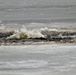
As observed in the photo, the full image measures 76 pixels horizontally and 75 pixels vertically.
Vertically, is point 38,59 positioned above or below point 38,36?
below

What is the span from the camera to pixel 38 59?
23.2 feet

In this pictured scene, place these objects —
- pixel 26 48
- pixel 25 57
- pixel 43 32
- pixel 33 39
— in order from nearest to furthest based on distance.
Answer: pixel 25 57
pixel 26 48
pixel 33 39
pixel 43 32

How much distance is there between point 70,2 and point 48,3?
3.28 feet

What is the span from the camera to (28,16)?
13.2m

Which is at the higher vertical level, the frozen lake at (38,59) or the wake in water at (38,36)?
the wake in water at (38,36)

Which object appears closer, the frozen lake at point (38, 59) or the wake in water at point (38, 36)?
the frozen lake at point (38, 59)

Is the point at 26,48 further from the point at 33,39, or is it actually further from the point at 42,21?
the point at 42,21

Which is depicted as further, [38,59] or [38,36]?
[38,36]

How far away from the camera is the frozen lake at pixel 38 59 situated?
6.26 m

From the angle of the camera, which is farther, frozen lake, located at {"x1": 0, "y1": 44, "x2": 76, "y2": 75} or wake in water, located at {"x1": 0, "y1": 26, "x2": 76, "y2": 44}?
wake in water, located at {"x1": 0, "y1": 26, "x2": 76, "y2": 44}

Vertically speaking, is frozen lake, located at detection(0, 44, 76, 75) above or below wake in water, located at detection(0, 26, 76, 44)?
below

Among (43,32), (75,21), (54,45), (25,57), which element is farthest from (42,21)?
(25,57)

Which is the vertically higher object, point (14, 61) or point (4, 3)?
point (4, 3)

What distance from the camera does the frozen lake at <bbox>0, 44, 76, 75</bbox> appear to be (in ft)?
→ 20.5
